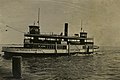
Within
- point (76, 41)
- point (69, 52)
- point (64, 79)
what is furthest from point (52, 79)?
point (76, 41)

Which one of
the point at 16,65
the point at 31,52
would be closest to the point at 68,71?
the point at 16,65

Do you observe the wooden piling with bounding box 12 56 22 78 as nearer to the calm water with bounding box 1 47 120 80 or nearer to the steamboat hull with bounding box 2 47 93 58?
the calm water with bounding box 1 47 120 80

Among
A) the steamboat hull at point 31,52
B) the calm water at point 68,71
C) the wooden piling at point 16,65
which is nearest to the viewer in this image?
the wooden piling at point 16,65

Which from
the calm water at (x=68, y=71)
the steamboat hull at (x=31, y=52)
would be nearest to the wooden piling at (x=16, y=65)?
the calm water at (x=68, y=71)

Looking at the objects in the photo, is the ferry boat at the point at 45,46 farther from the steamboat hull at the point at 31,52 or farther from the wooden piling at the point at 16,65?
the wooden piling at the point at 16,65

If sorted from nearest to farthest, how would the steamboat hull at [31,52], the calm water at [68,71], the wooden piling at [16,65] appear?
the wooden piling at [16,65]
the calm water at [68,71]
the steamboat hull at [31,52]

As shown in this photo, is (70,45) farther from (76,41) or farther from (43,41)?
(43,41)

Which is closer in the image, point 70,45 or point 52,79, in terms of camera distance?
point 52,79

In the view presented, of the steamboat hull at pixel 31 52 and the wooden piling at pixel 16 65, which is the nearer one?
the wooden piling at pixel 16 65
